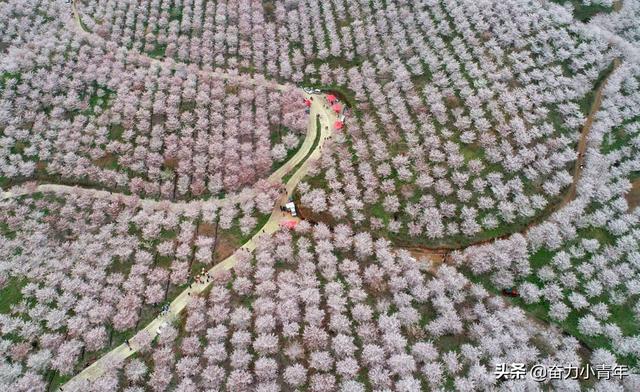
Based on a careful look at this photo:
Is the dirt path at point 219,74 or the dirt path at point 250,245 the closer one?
the dirt path at point 250,245

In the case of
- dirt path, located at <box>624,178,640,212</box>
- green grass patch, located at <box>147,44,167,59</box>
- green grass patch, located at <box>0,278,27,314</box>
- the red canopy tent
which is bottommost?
green grass patch, located at <box>0,278,27,314</box>

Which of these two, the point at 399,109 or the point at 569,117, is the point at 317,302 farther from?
the point at 569,117

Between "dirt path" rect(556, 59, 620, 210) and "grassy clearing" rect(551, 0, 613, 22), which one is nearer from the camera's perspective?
"dirt path" rect(556, 59, 620, 210)

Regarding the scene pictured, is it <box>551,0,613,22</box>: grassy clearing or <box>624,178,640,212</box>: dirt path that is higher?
<box>551,0,613,22</box>: grassy clearing

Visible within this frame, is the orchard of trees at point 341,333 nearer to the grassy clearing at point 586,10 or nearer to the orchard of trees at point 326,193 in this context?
the orchard of trees at point 326,193

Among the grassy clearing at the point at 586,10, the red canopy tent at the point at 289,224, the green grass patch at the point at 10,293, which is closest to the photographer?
the green grass patch at the point at 10,293

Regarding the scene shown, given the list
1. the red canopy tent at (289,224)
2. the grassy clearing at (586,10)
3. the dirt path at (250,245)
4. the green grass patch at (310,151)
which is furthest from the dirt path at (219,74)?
the grassy clearing at (586,10)

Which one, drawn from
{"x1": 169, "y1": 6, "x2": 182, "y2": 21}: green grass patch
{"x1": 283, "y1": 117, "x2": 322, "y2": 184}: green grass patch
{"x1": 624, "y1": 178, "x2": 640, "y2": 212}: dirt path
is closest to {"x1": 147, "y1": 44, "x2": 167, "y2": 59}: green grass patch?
{"x1": 169, "y1": 6, "x2": 182, "y2": 21}: green grass patch

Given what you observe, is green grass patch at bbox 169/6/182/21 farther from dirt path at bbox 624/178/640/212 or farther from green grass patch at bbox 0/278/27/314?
dirt path at bbox 624/178/640/212

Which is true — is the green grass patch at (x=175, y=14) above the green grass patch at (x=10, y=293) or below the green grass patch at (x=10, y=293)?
above

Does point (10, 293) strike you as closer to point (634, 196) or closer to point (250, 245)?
point (250, 245)
